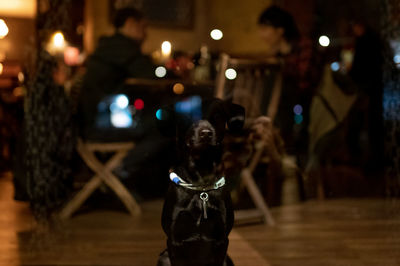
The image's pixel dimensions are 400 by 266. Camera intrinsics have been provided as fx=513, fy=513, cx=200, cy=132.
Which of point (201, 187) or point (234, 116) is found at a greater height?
point (234, 116)

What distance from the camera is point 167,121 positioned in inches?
61.4

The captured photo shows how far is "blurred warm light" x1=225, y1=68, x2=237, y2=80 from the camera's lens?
2738 millimetres

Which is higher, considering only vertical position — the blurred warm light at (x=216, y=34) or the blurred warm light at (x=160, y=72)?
the blurred warm light at (x=216, y=34)

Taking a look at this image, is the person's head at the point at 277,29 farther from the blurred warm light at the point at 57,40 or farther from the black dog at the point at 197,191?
the black dog at the point at 197,191

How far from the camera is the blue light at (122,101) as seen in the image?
11.3 feet

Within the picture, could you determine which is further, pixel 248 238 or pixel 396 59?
pixel 396 59

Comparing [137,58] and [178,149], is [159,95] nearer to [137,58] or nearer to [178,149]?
→ [137,58]

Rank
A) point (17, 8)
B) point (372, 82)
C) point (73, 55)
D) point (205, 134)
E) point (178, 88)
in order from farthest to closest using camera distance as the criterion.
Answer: point (73, 55) < point (17, 8) < point (372, 82) < point (178, 88) < point (205, 134)

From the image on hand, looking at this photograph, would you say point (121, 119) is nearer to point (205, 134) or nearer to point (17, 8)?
point (205, 134)

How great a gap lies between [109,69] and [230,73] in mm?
896

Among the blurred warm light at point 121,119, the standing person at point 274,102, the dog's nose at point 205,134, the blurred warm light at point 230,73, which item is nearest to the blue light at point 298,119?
the standing person at point 274,102

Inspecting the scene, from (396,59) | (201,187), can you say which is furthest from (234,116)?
(396,59)

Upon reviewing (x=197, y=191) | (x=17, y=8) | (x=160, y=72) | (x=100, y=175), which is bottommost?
(x=100, y=175)

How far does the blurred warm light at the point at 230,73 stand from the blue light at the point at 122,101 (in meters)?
0.96
